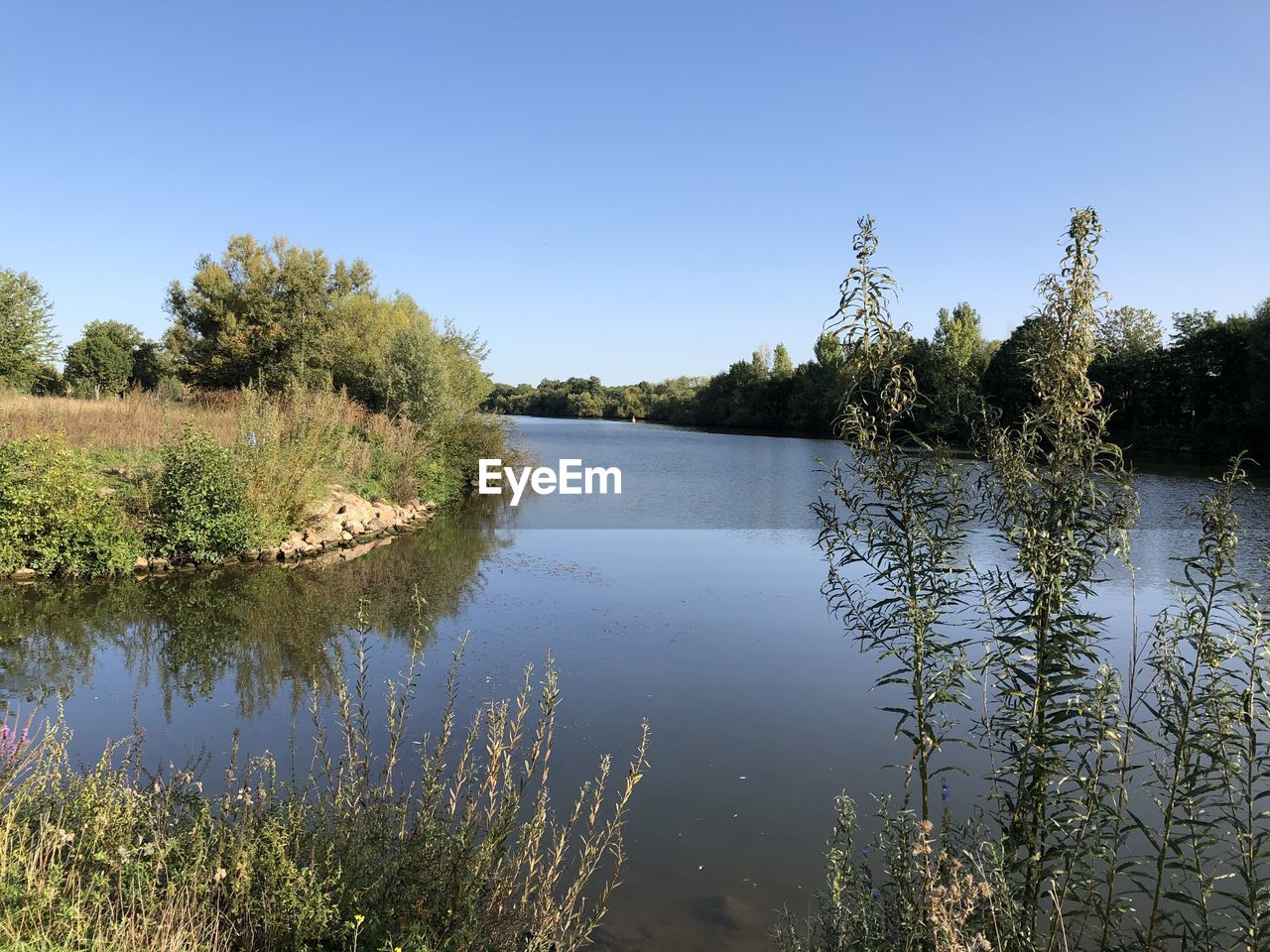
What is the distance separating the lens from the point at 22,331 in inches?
1125

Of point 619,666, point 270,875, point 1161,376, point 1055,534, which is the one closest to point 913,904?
point 1055,534

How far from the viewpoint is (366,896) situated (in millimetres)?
3184

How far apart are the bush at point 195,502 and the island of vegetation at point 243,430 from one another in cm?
3

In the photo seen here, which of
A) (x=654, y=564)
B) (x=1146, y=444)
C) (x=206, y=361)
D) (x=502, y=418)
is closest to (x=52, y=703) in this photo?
(x=654, y=564)

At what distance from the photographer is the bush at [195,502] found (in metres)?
13.0

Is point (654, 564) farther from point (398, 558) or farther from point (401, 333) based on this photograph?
point (401, 333)

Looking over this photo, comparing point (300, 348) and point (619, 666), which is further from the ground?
point (300, 348)

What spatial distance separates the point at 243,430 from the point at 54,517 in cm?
367

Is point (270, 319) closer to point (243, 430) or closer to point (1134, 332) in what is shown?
point (243, 430)

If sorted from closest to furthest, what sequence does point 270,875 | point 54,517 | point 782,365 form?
1. point 270,875
2. point 54,517
3. point 782,365

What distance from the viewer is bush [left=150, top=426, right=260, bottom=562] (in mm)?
12969

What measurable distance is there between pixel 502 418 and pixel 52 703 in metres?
24.5

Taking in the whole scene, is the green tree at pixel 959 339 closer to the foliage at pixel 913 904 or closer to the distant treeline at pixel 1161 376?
the distant treeline at pixel 1161 376

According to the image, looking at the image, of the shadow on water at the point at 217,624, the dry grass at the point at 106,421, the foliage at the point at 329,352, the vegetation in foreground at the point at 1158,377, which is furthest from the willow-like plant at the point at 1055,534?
the foliage at the point at 329,352
